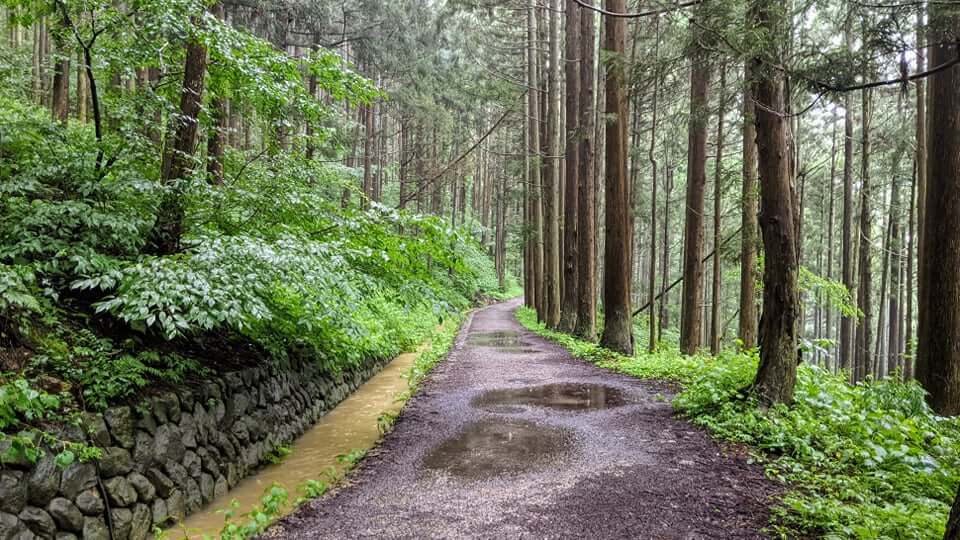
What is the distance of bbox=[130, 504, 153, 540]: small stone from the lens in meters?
3.63

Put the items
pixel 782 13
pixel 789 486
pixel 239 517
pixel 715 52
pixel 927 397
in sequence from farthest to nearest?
pixel 927 397
pixel 715 52
pixel 782 13
pixel 239 517
pixel 789 486

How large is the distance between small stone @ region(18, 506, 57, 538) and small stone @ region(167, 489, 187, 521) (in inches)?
41.2

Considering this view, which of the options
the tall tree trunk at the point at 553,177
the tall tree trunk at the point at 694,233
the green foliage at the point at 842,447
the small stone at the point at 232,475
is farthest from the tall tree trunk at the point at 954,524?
the tall tree trunk at the point at 553,177

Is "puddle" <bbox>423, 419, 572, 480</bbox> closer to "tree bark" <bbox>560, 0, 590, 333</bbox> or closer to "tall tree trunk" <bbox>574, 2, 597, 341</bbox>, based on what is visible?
"tall tree trunk" <bbox>574, 2, 597, 341</bbox>

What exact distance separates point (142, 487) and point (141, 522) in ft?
0.84

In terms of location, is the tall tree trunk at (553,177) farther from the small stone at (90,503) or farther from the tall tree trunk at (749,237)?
the small stone at (90,503)

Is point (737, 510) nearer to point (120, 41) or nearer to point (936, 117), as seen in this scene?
point (936, 117)

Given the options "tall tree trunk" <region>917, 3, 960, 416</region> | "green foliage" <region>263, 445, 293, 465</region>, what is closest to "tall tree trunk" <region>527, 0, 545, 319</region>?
"tall tree trunk" <region>917, 3, 960, 416</region>

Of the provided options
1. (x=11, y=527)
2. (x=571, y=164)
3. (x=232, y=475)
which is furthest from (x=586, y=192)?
(x=11, y=527)

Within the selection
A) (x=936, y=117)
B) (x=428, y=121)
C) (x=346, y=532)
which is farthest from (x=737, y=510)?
(x=428, y=121)

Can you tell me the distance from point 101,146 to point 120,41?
2.24 meters

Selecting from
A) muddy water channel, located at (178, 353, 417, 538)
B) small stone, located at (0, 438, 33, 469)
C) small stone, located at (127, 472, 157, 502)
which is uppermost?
small stone, located at (0, 438, 33, 469)

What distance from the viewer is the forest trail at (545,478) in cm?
347

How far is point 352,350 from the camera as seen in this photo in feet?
24.5
